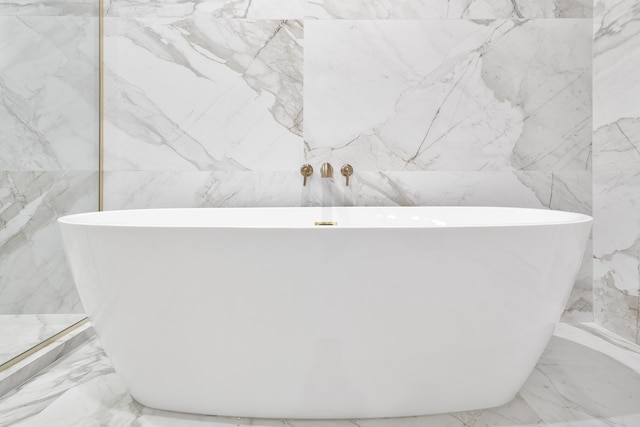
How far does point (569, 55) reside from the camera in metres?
1.92

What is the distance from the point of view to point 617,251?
1.75 meters

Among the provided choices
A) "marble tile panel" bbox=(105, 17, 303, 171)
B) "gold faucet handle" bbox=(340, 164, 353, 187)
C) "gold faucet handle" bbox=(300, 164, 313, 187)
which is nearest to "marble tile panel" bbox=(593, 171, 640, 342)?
"gold faucet handle" bbox=(340, 164, 353, 187)

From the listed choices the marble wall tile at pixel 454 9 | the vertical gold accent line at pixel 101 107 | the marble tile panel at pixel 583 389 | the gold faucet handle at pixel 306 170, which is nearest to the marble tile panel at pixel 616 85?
the marble wall tile at pixel 454 9

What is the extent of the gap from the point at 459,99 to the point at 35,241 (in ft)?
6.11

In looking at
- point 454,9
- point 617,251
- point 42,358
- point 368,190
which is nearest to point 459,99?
point 454,9

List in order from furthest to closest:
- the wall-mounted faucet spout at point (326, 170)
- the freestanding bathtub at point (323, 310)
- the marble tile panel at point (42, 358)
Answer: the wall-mounted faucet spout at point (326, 170) → the marble tile panel at point (42, 358) → the freestanding bathtub at point (323, 310)

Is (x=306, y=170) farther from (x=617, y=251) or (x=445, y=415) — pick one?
(x=617, y=251)

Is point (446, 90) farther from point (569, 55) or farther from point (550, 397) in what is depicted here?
point (550, 397)

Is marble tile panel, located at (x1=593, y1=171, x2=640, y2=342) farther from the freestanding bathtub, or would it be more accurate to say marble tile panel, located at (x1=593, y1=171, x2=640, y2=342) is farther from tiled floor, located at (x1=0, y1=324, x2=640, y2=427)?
the freestanding bathtub

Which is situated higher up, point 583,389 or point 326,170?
point 326,170

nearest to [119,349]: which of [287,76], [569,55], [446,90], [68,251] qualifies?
[68,251]

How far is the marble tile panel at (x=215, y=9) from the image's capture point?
1.90 m

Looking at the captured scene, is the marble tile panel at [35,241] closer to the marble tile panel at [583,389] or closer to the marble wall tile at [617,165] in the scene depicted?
the marble tile panel at [583,389]

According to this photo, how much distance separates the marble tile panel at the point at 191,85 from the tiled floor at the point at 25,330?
71cm
